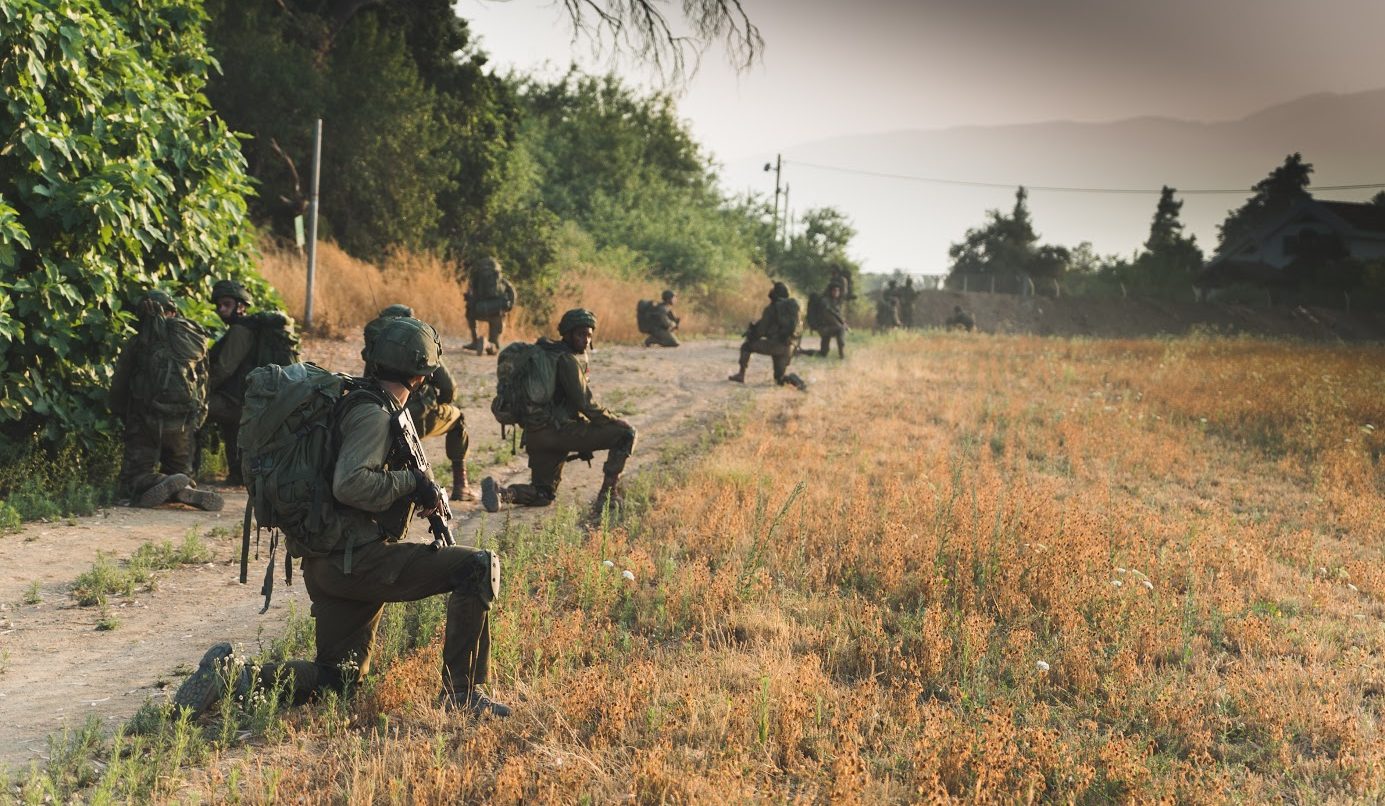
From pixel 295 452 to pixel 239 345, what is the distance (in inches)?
191

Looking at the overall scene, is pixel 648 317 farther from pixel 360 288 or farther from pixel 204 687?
pixel 204 687

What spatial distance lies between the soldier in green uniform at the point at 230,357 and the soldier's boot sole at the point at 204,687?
427 cm

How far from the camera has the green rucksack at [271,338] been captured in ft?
27.4

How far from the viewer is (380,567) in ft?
13.8

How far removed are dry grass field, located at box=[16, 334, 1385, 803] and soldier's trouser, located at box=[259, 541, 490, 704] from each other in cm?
17

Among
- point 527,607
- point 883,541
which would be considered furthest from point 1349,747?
point 527,607

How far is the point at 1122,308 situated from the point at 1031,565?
51.3 meters

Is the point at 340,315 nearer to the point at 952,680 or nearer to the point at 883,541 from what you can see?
the point at 883,541

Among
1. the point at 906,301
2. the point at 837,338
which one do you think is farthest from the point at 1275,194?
the point at 837,338

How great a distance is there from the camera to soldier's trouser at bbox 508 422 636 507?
8398 millimetres

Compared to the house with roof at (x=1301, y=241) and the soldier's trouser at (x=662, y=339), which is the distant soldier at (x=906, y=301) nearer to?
the house with roof at (x=1301, y=241)

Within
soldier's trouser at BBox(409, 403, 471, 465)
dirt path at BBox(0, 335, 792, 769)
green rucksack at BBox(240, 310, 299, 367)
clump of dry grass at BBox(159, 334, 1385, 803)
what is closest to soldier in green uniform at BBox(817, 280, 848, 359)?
clump of dry grass at BBox(159, 334, 1385, 803)

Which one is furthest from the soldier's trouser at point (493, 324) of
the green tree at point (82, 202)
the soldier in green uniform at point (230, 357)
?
the soldier in green uniform at point (230, 357)

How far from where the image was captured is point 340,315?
→ 650 inches
